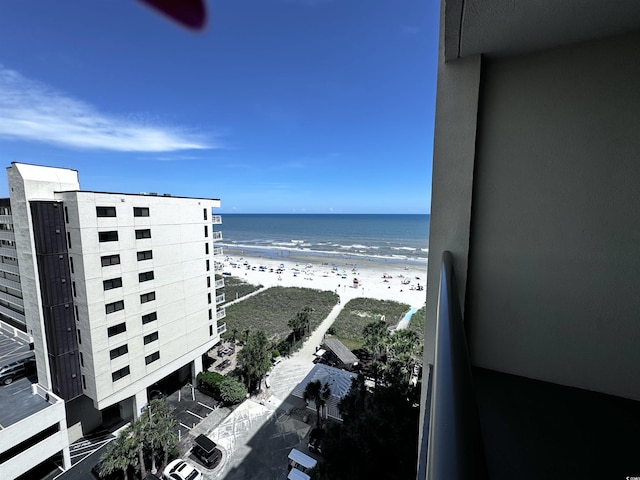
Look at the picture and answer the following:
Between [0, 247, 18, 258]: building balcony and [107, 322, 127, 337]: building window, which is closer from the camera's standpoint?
[107, 322, 127, 337]: building window

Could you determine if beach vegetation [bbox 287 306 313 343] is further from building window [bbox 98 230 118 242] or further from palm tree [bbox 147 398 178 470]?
building window [bbox 98 230 118 242]

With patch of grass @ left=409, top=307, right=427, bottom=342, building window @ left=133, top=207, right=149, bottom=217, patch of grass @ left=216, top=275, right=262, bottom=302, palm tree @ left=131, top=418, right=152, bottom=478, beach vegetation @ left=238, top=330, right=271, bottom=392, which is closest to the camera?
palm tree @ left=131, top=418, right=152, bottom=478

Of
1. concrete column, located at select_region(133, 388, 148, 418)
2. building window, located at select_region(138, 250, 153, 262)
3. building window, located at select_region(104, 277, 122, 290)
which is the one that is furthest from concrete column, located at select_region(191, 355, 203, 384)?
building window, located at select_region(138, 250, 153, 262)

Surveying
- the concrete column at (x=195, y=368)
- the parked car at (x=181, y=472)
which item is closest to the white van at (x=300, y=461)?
the parked car at (x=181, y=472)

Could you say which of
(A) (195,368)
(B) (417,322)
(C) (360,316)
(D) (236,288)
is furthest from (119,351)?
(D) (236,288)

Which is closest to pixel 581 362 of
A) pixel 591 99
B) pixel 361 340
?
pixel 591 99
